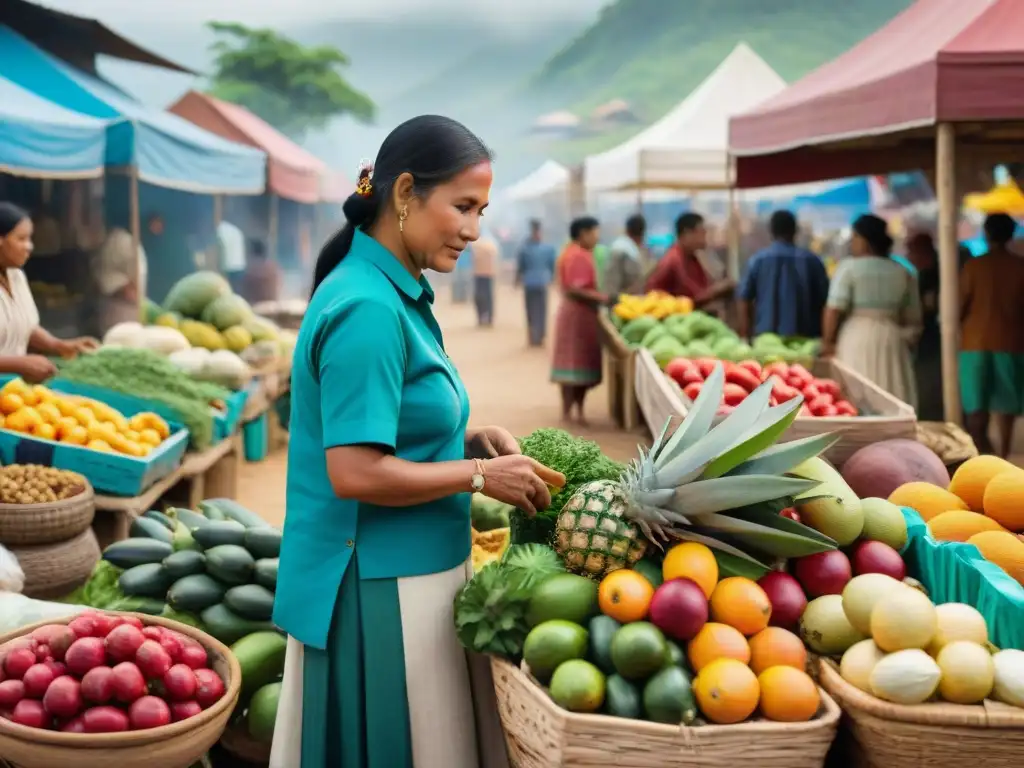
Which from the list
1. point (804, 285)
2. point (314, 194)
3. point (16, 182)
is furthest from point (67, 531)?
point (314, 194)

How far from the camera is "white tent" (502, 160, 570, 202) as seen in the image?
94.2 ft

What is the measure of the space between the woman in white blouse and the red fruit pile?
2.69m

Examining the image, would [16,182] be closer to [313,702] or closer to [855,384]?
[855,384]

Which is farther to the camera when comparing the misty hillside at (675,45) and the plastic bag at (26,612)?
the misty hillside at (675,45)

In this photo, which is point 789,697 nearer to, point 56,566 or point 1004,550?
point 1004,550

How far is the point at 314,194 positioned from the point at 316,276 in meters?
16.0

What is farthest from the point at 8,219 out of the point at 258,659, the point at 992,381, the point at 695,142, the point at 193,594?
the point at 695,142

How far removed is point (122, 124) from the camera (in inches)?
320

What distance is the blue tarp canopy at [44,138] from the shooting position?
6746 mm

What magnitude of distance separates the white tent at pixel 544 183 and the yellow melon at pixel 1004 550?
1005 inches

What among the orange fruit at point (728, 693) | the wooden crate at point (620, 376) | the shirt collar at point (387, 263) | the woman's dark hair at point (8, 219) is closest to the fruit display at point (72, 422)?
the woman's dark hair at point (8, 219)

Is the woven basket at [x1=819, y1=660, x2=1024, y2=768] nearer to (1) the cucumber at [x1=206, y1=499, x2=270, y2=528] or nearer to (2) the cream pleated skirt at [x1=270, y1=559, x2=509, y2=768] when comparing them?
(2) the cream pleated skirt at [x1=270, y1=559, x2=509, y2=768]

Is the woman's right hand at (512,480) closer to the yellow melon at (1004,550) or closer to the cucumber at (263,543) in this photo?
the yellow melon at (1004,550)

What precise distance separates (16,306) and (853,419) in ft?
13.1
